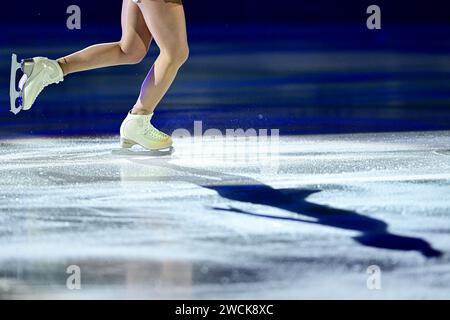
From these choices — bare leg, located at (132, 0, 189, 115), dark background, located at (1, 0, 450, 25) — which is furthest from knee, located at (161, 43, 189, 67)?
dark background, located at (1, 0, 450, 25)

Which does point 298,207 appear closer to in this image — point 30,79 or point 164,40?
point 164,40

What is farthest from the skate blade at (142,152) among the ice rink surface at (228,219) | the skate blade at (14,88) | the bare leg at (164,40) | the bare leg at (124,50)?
Result: the skate blade at (14,88)

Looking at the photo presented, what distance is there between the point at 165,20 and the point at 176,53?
169mm

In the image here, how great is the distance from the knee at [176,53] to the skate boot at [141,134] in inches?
12.0

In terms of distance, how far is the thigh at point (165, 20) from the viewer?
4645 mm

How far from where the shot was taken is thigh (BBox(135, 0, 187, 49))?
4645mm

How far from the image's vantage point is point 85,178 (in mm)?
4316

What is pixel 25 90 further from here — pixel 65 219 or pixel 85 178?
pixel 65 219


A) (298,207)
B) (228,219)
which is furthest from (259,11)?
(228,219)

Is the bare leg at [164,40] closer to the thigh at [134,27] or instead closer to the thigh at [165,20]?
the thigh at [165,20]

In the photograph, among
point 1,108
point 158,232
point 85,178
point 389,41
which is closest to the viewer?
point 158,232

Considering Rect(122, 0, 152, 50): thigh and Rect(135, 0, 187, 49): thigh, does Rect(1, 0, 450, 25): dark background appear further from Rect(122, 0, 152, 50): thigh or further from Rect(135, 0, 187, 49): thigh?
Rect(135, 0, 187, 49): thigh
